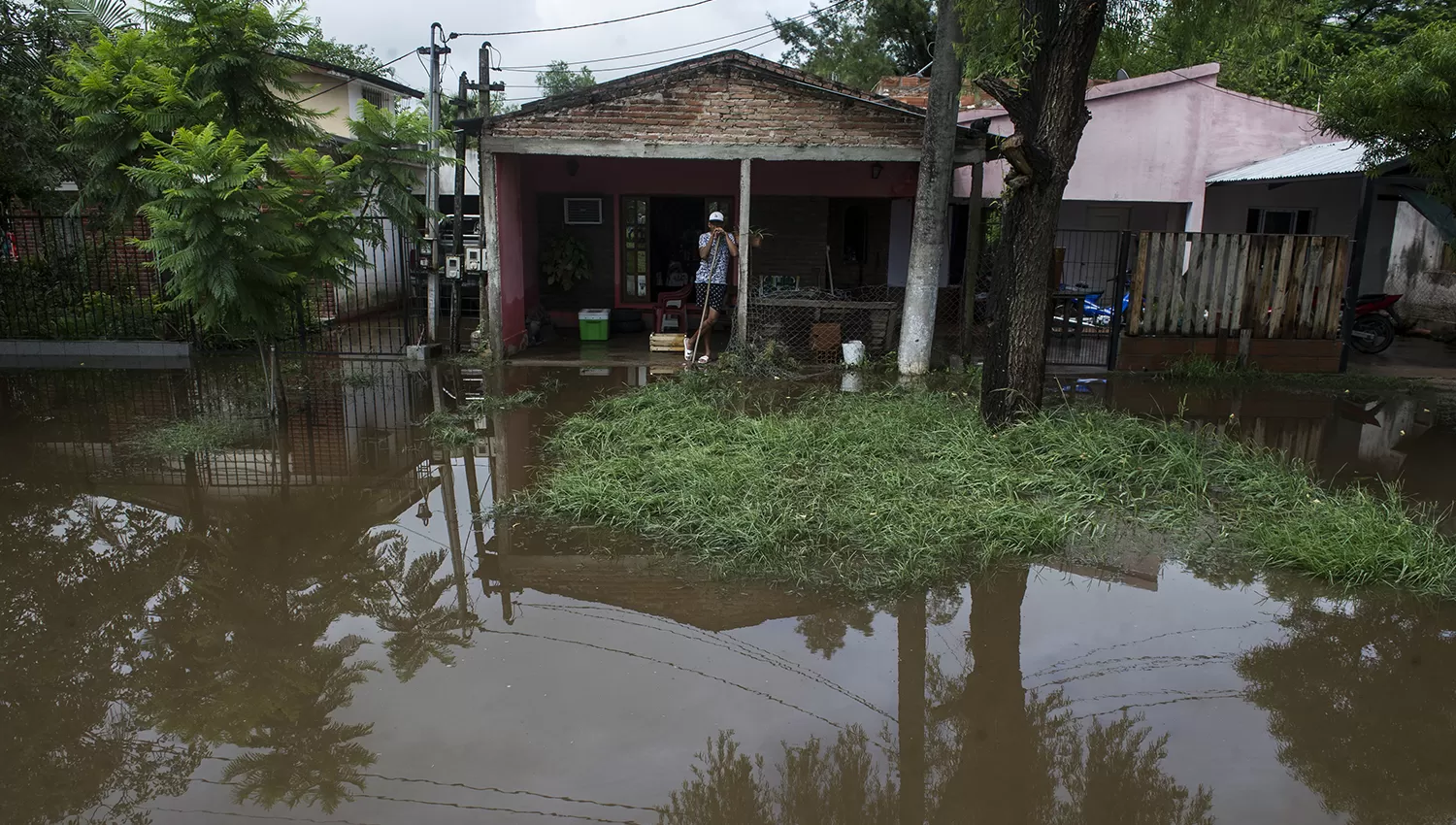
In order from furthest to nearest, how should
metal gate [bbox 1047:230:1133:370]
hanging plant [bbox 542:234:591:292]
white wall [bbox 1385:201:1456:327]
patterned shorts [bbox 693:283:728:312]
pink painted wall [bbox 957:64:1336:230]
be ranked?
hanging plant [bbox 542:234:591:292] < white wall [bbox 1385:201:1456:327] < pink painted wall [bbox 957:64:1336:230] < patterned shorts [bbox 693:283:728:312] < metal gate [bbox 1047:230:1133:370]

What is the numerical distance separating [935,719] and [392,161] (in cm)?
723

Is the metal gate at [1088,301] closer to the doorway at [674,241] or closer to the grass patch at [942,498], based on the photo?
the grass patch at [942,498]

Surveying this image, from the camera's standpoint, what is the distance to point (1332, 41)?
19656mm

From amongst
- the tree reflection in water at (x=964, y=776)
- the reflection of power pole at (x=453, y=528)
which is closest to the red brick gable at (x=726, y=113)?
the reflection of power pole at (x=453, y=528)

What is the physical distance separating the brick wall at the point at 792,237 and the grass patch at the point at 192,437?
342 inches

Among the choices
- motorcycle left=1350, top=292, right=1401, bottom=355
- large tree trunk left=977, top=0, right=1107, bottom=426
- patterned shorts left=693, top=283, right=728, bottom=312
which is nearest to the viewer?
large tree trunk left=977, top=0, right=1107, bottom=426

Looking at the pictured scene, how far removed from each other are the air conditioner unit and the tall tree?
8389 millimetres

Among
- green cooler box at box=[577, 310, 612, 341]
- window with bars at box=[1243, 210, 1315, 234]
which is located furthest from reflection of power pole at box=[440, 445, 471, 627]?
window with bars at box=[1243, 210, 1315, 234]

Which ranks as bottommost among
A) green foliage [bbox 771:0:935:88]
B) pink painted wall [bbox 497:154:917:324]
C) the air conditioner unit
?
the air conditioner unit

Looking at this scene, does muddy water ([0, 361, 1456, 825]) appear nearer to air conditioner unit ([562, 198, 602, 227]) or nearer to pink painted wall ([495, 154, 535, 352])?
pink painted wall ([495, 154, 535, 352])

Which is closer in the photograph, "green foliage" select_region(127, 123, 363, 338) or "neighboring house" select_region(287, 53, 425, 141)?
"green foliage" select_region(127, 123, 363, 338)

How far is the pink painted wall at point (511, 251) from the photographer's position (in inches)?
461

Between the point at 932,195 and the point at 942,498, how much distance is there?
18.2 feet

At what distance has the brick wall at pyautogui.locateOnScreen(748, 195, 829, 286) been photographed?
15.2 m
